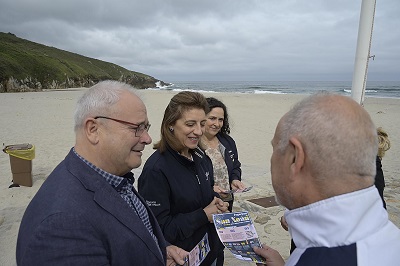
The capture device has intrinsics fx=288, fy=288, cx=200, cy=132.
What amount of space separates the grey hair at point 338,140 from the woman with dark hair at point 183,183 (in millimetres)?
1347

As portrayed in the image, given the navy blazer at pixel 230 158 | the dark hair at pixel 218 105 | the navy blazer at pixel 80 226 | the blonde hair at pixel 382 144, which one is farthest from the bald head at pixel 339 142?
the dark hair at pixel 218 105

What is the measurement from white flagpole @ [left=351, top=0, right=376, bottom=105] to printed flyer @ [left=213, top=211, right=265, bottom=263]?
110 inches

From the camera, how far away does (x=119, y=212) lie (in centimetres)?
139

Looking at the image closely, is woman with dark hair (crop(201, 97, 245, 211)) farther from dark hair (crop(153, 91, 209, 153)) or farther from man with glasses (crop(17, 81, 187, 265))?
man with glasses (crop(17, 81, 187, 265))

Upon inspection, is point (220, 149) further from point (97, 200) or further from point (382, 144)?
point (97, 200)

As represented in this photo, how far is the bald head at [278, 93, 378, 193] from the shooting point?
3.75 feet

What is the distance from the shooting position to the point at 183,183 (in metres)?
2.36

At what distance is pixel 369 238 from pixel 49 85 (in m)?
54.1

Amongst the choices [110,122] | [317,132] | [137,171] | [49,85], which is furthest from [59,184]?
[49,85]

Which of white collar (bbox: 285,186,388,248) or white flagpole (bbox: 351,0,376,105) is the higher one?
white flagpole (bbox: 351,0,376,105)

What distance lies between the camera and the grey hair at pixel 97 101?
155cm

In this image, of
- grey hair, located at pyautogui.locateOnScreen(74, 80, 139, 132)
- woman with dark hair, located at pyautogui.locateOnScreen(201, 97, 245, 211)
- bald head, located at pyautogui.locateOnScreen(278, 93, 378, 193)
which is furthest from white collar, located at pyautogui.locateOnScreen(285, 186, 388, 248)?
woman with dark hair, located at pyautogui.locateOnScreen(201, 97, 245, 211)

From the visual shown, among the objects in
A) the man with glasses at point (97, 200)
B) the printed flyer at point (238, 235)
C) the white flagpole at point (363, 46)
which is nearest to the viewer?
the man with glasses at point (97, 200)

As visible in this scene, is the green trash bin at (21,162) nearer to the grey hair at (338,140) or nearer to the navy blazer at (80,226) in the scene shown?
the navy blazer at (80,226)
